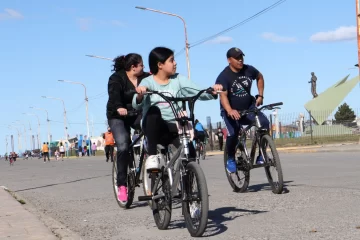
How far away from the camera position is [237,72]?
8695 millimetres

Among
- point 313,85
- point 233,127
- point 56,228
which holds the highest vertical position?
point 313,85

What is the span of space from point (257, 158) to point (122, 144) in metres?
1.79

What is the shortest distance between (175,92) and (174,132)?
383 millimetres

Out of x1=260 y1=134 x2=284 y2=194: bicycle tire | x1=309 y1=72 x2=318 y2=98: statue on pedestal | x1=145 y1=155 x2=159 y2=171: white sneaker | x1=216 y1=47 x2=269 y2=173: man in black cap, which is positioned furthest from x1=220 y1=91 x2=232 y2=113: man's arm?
x1=309 y1=72 x2=318 y2=98: statue on pedestal

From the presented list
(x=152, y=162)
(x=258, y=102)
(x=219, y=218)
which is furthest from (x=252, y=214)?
(x=258, y=102)

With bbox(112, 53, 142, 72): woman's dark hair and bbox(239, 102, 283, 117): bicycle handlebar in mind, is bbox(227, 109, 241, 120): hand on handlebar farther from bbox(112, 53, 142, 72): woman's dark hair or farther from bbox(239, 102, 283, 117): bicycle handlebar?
bbox(112, 53, 142, 72): woman's dark hair

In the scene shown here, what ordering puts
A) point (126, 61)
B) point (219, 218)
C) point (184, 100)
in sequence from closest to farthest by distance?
point (184, 100) → point (219, 218) → point (126, 61)

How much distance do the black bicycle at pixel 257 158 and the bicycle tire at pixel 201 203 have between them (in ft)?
8.80

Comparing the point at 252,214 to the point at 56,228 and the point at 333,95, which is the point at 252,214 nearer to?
the point at 56,228

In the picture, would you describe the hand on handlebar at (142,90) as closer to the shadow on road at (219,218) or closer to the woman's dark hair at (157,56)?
the woman's dark hair at (157,56)

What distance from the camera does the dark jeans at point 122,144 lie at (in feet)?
26.3

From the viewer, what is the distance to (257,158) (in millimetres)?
8594

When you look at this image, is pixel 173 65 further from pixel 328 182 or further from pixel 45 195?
pixel 45 195

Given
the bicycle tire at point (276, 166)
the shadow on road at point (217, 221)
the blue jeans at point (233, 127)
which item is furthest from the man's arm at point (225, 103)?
the shadow on road at point (217, 221)
